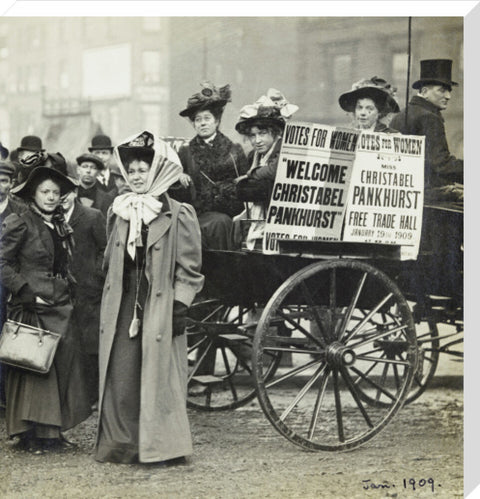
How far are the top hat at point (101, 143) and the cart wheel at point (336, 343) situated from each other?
1.53m

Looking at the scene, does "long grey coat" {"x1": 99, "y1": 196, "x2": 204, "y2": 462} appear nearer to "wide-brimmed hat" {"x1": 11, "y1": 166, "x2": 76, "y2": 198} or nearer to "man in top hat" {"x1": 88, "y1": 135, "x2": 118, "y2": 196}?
"wide-brimmed hat" {"x1": 11, "y1": 166, "x2": 76, "y2": 198}

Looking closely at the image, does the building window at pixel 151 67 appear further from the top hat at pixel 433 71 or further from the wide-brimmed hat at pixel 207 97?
the top hat at pixel 433 71

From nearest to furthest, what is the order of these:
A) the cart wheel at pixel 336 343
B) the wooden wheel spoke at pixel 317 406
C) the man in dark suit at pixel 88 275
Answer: the cart wheel at pixel 336 343 < the wooden wheel spoke at pixel 317 406 < the man in dark suit at pixel 88 275

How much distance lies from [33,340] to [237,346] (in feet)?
5.19

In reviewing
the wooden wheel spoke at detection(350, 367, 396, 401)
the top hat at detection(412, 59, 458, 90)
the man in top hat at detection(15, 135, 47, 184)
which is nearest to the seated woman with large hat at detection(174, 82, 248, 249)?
the man in top hat at detection(15, 135, 47, 184)

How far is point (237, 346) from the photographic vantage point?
5.76 meters

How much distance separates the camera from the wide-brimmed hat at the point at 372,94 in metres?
5.43

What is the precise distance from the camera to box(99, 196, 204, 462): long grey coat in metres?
4.75

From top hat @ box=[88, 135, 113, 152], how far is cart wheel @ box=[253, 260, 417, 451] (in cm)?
153

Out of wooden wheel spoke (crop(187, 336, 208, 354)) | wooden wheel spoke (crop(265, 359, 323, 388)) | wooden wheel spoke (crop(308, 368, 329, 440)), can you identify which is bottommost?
wooden wheel spoke (crop(308, 368, 329, 440))

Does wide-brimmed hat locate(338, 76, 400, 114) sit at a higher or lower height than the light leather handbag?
higher

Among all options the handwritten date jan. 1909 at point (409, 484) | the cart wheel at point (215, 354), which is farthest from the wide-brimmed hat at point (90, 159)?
the handwritten date jan. 1909 at point (409, 484)

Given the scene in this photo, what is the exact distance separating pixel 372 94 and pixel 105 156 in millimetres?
Answer: 1919

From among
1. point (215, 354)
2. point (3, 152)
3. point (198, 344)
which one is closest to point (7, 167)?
point (3, 152)
